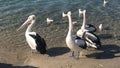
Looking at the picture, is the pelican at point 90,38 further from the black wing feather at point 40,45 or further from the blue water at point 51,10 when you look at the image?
the blue water at point 51,10

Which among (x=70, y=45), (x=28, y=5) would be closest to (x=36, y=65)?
(x=70, y=45)

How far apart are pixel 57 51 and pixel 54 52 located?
5.7 inches

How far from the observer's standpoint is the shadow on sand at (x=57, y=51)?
13.9 m

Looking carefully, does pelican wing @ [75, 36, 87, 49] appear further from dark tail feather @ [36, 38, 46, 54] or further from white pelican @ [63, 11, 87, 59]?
dark tail feather @ [36, 38, 46, 54]

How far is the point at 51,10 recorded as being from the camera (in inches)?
715

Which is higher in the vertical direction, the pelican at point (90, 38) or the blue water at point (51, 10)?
the blue water at point (51, 10)

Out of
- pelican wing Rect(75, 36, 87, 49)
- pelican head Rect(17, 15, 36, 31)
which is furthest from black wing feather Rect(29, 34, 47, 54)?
pelican head Rect(17, 15, 36, 31)

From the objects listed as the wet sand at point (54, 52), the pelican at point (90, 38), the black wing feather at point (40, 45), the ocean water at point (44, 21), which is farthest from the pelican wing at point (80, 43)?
the black wing feather at point (40, 45)

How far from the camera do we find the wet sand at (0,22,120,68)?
42.3 feet

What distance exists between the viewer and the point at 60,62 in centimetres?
1302

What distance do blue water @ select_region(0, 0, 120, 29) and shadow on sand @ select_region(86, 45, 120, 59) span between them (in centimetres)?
284

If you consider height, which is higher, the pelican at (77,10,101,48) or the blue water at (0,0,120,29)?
the blue water at (0,0,120,29)

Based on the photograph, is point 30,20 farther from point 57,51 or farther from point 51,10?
point 51,10

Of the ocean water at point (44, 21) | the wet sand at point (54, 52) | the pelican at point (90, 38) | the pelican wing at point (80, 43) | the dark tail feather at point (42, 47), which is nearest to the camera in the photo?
the wet sand at point (54, 52)
